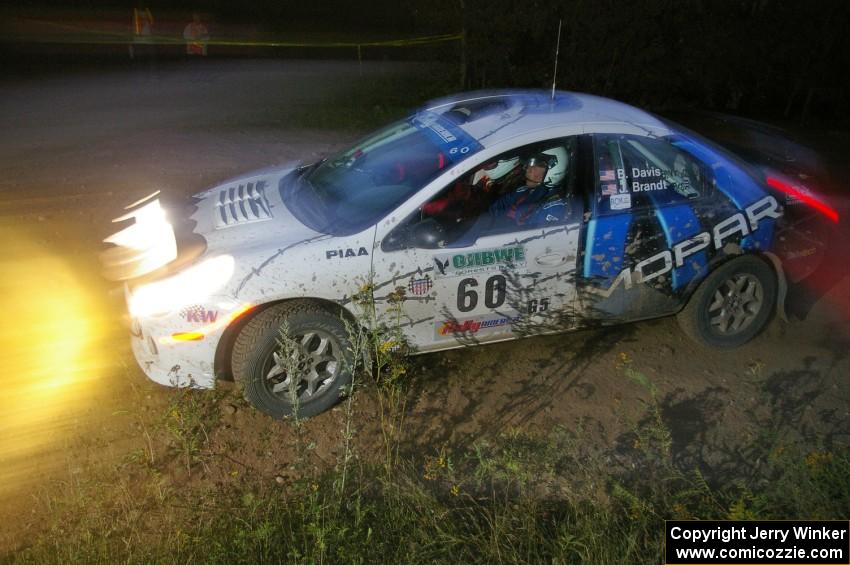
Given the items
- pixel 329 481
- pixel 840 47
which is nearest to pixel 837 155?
pixel 840 47

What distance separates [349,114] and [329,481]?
8.27 m

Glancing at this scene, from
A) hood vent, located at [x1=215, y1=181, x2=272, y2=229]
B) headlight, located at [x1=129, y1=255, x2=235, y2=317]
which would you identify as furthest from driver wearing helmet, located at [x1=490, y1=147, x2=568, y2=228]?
headlight, located at [x1=129, y1=255, x2=235, y2=317]

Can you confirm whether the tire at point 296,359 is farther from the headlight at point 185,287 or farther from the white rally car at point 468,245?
the headlight at point 185,287

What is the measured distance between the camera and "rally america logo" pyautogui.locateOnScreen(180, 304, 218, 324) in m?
3.73

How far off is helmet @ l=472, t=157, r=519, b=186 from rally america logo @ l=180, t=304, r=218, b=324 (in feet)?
5.58

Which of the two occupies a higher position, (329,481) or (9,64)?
(9,64)

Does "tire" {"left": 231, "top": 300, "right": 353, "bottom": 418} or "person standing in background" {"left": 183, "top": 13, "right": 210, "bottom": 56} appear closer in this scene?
"tire" {"left": 231, "top": 300, "right": 353, "bottom": 418}

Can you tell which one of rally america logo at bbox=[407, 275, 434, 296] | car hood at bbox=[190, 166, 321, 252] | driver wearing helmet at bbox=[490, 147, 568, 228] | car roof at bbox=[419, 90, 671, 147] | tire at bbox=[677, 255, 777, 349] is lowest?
tire at bbox=[677, 255, 777, 349]

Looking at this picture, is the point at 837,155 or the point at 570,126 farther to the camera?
the point at 837,155

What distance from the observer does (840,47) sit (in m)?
10.5

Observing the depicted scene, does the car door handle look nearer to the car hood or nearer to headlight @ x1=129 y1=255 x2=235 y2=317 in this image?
the car hood

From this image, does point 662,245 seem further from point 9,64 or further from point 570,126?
point 9,64

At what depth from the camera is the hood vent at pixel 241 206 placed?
418 centimetres

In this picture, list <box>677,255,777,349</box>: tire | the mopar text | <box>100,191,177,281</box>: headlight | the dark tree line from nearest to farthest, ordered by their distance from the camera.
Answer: <box>100,191,177,281</box>: headlight → the mopar text → <box>677,255,777,349</box>: tire → the dark tree line
